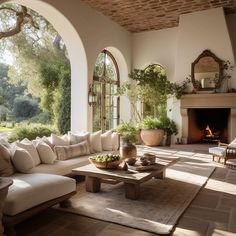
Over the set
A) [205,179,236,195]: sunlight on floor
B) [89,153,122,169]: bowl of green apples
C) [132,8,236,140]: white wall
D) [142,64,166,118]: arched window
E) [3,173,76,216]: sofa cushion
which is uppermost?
[132,8,236,140]: white wall

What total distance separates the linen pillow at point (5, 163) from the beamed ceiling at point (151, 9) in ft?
17.7

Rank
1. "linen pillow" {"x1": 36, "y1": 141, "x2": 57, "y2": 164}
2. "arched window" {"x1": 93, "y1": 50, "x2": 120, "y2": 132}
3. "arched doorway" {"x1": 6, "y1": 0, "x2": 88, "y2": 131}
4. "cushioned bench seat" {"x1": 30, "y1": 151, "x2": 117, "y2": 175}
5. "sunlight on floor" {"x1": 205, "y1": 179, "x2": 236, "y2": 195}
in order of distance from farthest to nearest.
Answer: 1. "arched window" {"x1": 93, "y1": 50, "x2": 120, "y2": 132}
2. "arched doorway" {"x1": 6, "y1": 0, "x2": 88, "y2": 131}
3. "sunlight on floor" {"x1": 205, "y1": 179, "x2": 236, "y2": 195}
4. "linen pillow" {"x1": 36, "y1": 141, "x2": 57, "y2": 164}
5. "cushioned bench seat" {"x1": 30, "y1": 151, "x2": 117, "y2": 175}

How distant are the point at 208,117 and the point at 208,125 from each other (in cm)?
28

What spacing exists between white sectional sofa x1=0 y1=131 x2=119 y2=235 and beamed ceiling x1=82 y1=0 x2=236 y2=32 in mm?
4274

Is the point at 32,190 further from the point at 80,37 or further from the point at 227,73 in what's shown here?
the point at 227,73

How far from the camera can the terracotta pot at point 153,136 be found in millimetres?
8852

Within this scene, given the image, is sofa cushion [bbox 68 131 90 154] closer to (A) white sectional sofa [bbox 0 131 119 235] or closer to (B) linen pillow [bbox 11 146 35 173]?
(A) white sectional sofa [bbox 0 131 119 235]

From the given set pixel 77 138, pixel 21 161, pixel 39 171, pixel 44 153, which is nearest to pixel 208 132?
pixel 77 138

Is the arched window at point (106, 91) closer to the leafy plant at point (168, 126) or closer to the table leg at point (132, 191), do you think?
the leafy plant at point (168, 126)

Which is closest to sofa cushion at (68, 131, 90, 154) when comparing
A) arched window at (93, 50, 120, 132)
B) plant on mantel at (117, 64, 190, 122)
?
arched window at (93, 50, 120, 132)

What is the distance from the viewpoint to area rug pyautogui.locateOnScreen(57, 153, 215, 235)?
3086mm

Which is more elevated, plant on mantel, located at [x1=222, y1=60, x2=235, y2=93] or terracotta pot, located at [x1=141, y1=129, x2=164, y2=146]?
plant on mantel, located at [x1=222, y1=60, x2=235, y2=93]

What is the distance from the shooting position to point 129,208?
347 cm

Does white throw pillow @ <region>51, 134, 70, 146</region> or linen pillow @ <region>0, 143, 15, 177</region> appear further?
white throw pillow @ <region>51, 134, 70, 146</region>
